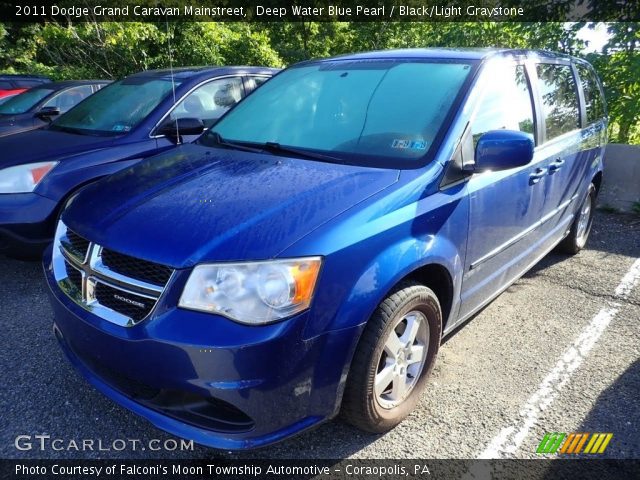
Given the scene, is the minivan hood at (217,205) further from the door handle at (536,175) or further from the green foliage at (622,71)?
the green foliage at (622,71)

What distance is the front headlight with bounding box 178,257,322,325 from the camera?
70.8 inches

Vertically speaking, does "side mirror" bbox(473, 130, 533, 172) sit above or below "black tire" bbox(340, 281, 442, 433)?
above

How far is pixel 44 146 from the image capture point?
3.98 m

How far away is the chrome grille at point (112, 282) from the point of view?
1890 millimetres

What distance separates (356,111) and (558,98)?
187 cm

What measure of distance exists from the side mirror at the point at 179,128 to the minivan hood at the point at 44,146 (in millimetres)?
435

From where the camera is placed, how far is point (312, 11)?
19.0m

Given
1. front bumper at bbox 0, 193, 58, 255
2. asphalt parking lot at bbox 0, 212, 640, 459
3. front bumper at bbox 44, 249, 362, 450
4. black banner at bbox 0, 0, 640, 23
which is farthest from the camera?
black banner at bbox 0, 0, 640, 23

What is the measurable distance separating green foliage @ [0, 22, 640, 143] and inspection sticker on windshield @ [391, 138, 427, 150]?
2772 mm

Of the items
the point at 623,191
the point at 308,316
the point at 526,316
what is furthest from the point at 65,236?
the point at 623,191

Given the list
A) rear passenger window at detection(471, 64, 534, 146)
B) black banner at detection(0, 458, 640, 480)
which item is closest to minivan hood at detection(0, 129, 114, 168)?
black banner at detection(0, 458, 640, 480)

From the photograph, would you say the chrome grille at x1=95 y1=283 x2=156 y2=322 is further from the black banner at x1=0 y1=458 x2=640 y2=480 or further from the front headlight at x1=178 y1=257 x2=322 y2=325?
the black banner at x1=0 y1=458 x2=640 y2=480

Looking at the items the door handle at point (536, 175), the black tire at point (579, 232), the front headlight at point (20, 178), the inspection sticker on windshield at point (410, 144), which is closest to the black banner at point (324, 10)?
the black tire at point (579, 232)

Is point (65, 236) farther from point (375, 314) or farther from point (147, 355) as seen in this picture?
point (375, 314)
